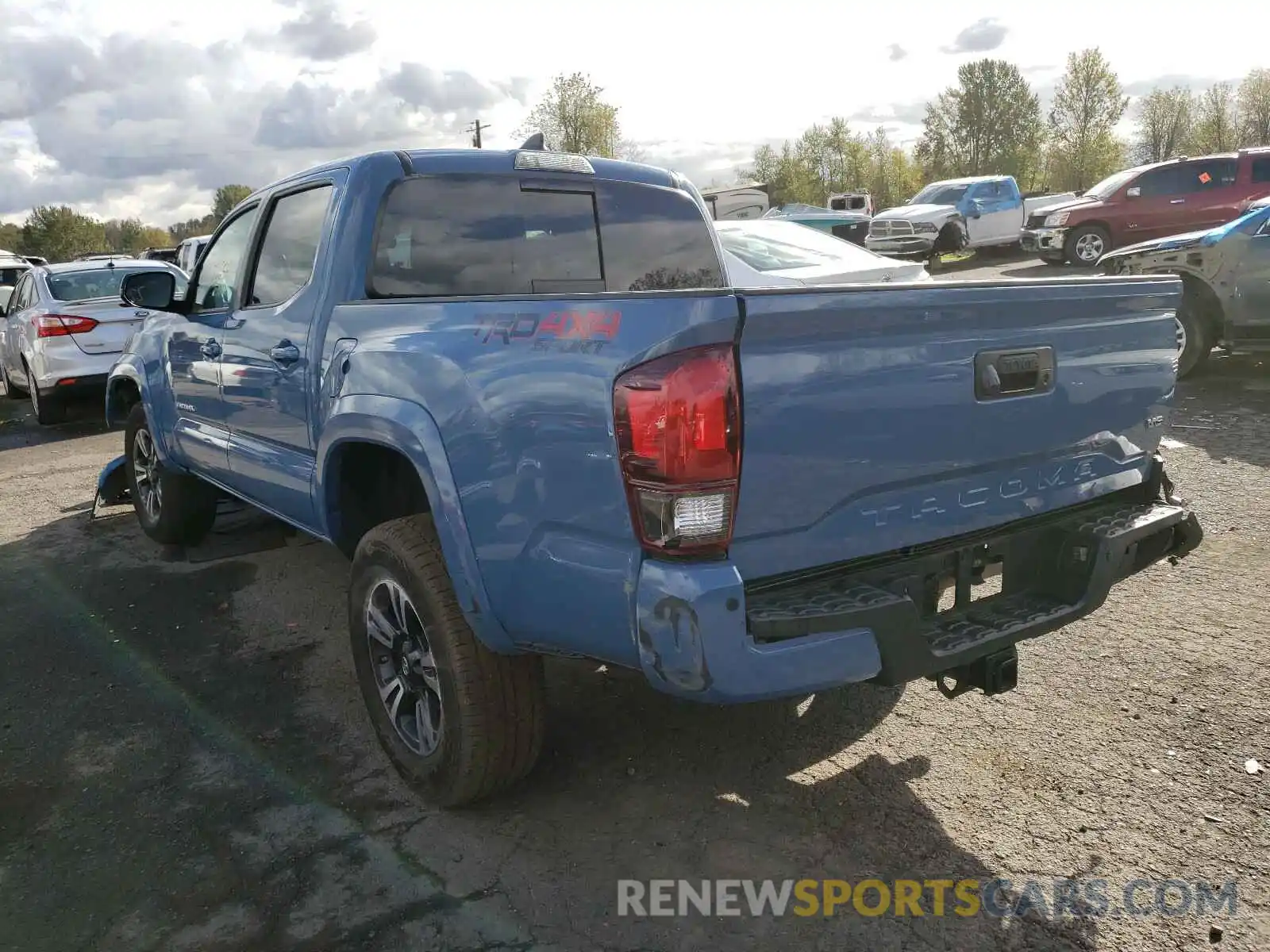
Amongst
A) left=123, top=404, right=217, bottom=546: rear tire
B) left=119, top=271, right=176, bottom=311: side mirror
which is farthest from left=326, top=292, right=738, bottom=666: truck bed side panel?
left=123, top=404, right=217, bottom=546: rear tire

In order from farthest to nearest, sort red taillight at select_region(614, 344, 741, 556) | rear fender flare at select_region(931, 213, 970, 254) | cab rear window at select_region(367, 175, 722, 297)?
rear fender flare at select_region(931, 213, 970, 254), cab rear window at select_region(367, 175, 722, 297), red taillight at select_region(614, 344, 741, 556)

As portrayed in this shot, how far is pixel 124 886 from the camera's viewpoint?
109 inches

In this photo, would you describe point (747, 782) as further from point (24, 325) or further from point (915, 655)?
point (24, 325)

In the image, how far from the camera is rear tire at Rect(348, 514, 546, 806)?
2826 millimetres

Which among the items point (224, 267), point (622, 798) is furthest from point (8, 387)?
point (622, 798)

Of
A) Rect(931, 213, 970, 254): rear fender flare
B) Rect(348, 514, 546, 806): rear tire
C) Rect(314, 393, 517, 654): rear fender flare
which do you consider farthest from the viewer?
Rect(931, 213, 970, 254): rear fender flare

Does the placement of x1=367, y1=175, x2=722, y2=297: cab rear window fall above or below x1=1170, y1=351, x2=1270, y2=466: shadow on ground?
above

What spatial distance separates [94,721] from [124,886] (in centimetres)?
128

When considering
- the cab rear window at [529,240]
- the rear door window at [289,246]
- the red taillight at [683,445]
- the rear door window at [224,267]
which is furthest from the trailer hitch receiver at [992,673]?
the rear door window at [224,267]

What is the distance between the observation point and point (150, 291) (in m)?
4.98

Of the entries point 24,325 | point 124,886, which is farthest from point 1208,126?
point 124,886

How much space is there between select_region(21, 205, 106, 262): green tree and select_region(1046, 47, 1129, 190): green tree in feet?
224

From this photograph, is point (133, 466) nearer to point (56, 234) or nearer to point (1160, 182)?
point (1160, 182)

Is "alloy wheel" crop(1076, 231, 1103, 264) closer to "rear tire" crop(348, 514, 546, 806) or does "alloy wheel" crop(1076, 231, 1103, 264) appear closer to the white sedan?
the white sedan
